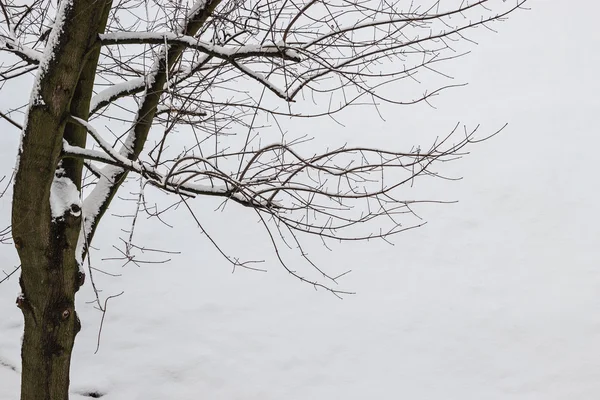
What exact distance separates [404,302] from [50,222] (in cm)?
512

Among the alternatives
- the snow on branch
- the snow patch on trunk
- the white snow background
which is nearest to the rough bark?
the snow patch on trunk

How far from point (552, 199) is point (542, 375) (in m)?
3.89

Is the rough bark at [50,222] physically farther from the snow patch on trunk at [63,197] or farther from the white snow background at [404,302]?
the white snow background at [404,302]

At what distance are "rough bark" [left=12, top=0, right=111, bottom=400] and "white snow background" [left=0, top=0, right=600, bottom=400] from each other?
7.39 ft

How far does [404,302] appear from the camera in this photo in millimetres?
7859

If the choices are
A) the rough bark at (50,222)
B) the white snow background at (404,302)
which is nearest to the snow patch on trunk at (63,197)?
the rough bark at (50,222)

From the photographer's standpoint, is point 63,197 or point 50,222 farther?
point 63,197

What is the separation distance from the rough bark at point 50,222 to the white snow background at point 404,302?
225cm

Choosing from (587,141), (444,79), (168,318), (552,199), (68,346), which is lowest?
(68,346)

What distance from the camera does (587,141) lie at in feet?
35.3

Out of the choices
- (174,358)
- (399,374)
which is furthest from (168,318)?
(399,374)

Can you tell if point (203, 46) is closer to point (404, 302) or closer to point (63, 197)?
point (63, 197)

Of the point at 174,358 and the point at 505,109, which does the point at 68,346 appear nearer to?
the point at 174,358

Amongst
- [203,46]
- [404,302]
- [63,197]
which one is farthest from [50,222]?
[404,302]
